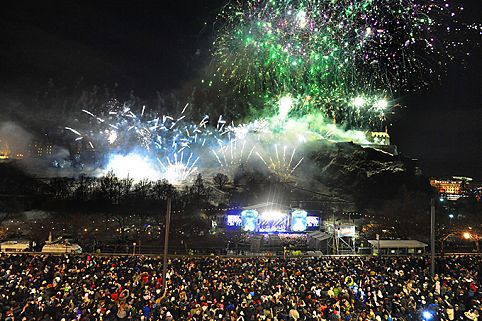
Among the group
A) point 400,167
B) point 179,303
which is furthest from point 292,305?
point 400,167

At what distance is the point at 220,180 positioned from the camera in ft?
203

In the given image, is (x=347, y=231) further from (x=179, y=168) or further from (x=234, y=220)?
(x=179, y=168)

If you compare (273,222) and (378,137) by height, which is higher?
(378,137)

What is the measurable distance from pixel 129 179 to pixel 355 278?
51831mm

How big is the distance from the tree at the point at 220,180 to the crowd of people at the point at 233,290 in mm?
42164

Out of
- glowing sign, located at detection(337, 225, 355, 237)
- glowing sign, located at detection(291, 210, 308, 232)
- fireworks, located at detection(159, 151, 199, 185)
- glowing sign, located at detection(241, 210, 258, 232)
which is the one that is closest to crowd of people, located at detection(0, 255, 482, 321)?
glowing sign, located at detection(337, 225, 355, 237)

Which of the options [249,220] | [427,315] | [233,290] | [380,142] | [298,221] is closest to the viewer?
[427,315]

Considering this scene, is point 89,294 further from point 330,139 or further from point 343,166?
point 330,139

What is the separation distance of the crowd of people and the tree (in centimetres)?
4216

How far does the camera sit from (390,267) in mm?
18750

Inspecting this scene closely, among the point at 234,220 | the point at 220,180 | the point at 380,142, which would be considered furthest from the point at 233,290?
the point at 380,142

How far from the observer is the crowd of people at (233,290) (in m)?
11.7


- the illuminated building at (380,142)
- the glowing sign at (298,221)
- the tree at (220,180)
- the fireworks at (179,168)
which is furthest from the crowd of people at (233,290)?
the illuminated building at (380,142)

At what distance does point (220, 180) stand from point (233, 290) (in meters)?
47.8
